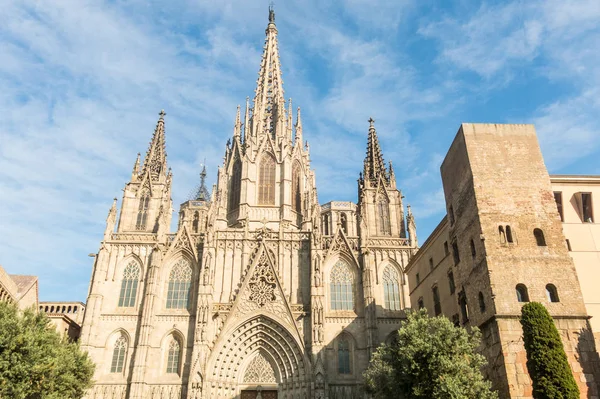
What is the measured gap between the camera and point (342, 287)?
37.5 metres

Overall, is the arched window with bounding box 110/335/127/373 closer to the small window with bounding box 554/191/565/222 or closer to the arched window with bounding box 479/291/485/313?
the arched window with bounding box 479/291/485/313

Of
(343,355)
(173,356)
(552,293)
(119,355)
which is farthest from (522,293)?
(119,355)

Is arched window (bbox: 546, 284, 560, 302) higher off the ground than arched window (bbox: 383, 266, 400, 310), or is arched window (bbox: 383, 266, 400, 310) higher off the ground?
arched window (bbox: 383, 266, 400, 310)

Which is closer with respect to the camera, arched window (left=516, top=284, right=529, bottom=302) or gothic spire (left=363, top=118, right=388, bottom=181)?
arched window (left=516, top=284, right=529, bottom=302)

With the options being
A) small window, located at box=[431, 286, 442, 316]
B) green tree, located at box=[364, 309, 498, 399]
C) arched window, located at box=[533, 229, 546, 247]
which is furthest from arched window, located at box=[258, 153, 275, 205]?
arched window, located at box=[533, 229, 546, 247]

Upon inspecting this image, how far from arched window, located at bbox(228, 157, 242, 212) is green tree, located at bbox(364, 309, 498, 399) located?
24.6 meters

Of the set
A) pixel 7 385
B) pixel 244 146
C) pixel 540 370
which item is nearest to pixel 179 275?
pixel 244 146

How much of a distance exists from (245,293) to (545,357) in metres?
22.1

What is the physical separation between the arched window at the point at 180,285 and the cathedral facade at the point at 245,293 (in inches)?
3.1

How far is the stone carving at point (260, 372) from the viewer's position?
34.7 m

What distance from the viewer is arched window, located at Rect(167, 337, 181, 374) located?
34.3m

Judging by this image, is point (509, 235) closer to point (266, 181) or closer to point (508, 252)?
point (508, 252)

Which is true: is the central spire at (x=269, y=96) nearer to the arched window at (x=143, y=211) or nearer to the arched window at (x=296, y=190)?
the arched window at (x=296, y=190)

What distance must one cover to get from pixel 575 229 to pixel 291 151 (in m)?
27.1
